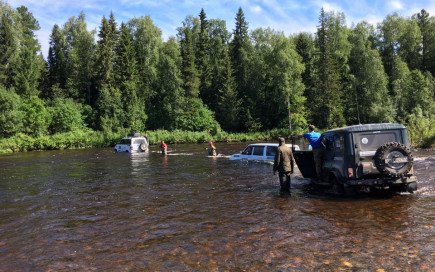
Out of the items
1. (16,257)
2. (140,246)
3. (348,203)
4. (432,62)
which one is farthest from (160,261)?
(432,62)

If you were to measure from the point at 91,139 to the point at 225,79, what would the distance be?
28782mm

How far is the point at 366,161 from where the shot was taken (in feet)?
33.8

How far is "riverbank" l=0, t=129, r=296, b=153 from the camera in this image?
49.3m

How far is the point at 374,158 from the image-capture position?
1002 cm

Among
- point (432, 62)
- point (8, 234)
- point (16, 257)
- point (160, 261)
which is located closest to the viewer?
point (160, 261)

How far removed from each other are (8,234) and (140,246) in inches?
146

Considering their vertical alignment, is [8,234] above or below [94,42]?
below

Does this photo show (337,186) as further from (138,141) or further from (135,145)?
(138,141)

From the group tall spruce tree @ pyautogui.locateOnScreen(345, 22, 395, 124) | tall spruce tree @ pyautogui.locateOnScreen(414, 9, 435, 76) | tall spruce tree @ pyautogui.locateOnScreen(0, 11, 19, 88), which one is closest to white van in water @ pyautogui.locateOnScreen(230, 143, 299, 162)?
tall spruce tree @ pyautogui.locateOnScreen(345, 22, 395, 124)

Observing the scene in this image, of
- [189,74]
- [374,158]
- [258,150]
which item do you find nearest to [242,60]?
[189,74]

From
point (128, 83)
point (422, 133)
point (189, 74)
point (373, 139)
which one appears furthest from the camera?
point (189, 74)

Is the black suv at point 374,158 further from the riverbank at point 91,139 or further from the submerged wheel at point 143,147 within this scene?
the riverbank at point 91,139

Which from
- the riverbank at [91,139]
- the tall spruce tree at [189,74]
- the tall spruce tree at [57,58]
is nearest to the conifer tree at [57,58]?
the tall spruce tree at [57,58]

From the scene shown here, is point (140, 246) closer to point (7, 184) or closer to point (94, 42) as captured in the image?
point (7, 184)
